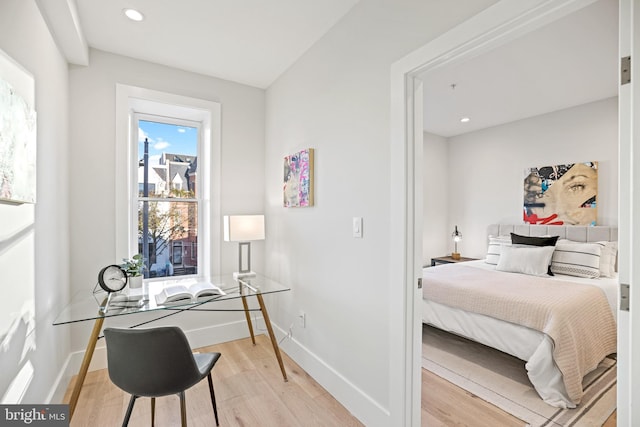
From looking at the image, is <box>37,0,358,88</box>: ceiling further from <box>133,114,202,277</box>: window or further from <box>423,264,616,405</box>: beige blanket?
<box>423,264,616,405</box>: beige blanket

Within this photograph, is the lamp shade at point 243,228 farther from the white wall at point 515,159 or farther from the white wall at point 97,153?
the white wall at point 515,159

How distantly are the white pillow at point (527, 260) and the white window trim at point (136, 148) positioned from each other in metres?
3.20

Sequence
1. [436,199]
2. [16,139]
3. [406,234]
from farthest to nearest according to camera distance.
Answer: [436,199] → [406,234] → [16,139]

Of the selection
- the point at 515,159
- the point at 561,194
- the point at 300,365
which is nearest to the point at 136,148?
the point at 300,365

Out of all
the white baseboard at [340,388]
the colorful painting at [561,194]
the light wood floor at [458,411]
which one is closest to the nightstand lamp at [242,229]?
the white baseboard at [340,388]

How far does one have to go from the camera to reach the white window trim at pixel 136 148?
8.61 feet

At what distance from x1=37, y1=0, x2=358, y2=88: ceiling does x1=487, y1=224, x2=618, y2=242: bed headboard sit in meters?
3.63

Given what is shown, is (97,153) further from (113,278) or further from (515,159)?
(515,159)

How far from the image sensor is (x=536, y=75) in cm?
298

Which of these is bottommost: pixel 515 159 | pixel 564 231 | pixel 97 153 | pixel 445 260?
pixel 445 260

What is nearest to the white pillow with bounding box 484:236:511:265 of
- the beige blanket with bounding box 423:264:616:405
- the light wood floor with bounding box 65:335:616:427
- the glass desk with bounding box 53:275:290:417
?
the beige blanket with bounding box 423:264:616:405

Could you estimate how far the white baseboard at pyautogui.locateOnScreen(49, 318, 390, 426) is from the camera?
1.89 metres

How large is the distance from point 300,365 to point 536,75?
11.1 ft

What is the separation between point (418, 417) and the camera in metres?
1.69
